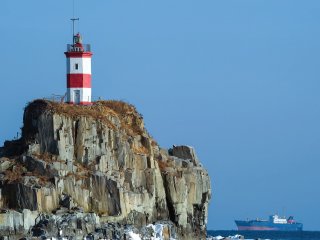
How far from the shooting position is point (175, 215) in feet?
386

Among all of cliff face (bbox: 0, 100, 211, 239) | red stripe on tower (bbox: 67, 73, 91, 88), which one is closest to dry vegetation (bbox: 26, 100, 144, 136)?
cliff face (bbox: 0, 100, 211, 239)

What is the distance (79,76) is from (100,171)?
11.4 m

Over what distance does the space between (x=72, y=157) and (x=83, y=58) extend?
455 inches

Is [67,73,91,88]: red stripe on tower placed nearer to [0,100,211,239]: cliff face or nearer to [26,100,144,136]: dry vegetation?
[26,100,144,136]: dry vegetation

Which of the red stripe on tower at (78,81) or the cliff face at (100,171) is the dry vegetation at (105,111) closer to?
the cliff face at (100,171)

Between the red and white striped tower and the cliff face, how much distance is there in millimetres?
1768

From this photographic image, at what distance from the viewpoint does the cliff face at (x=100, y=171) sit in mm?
106312

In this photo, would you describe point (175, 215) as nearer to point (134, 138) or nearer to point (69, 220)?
A: point (134, 138)

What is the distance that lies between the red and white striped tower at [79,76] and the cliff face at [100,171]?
1.77 metres

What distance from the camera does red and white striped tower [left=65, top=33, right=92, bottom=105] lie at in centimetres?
11825

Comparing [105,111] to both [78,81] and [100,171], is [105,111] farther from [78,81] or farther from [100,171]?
[100,171]

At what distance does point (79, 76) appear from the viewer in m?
118

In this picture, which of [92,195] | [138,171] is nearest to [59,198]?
[92,195]

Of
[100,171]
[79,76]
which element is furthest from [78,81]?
[100,171]
